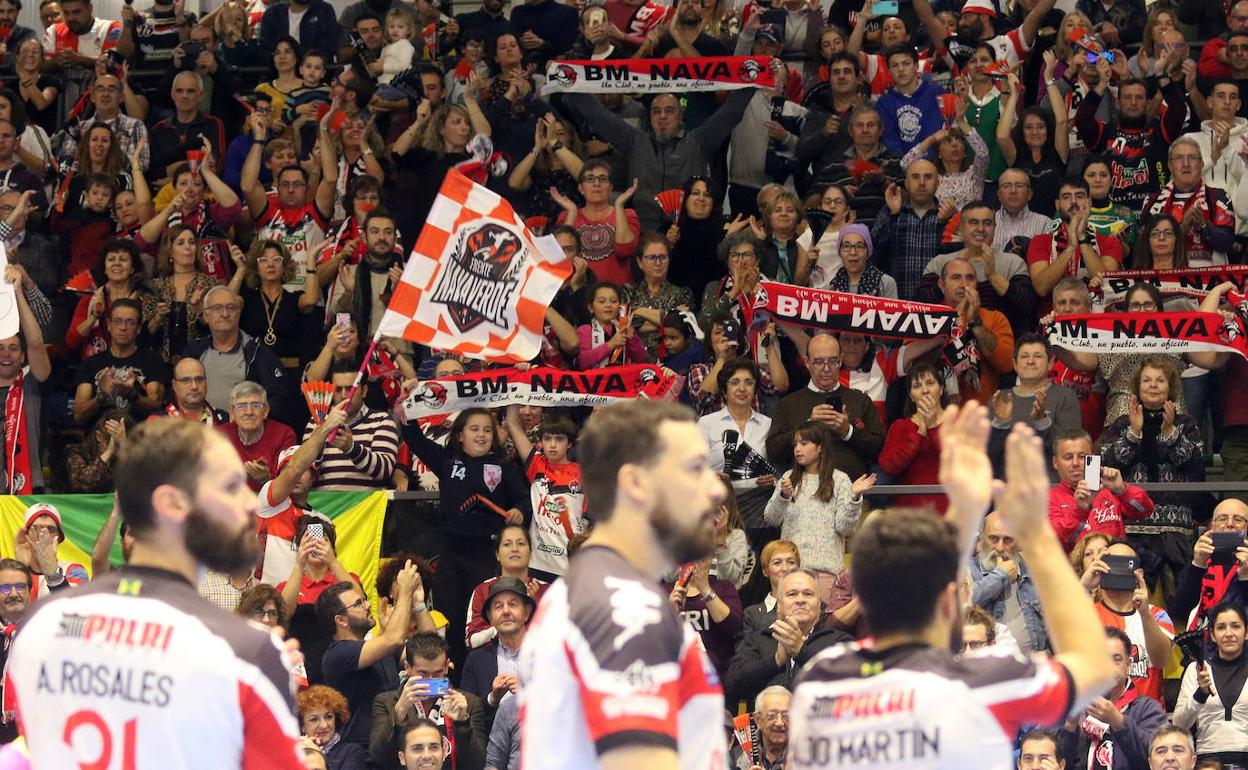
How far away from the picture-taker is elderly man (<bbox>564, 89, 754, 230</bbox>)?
16.8 m

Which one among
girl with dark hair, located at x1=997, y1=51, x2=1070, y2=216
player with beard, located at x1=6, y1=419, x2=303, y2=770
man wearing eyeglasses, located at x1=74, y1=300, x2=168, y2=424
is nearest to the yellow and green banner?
man wearing eyeglasses, located at x1=74, y1=300, x2=168, y2=424

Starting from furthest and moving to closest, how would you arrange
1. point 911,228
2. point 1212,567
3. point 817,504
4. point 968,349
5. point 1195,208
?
point 911,228 → point 1195,208 → point 968,349 → point 817,504 → point 1212,567

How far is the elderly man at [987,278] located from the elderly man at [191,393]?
5.31 metres

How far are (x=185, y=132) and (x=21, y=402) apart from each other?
14.5ft

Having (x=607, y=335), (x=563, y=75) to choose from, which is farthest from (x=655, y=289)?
(x=563, y=75)

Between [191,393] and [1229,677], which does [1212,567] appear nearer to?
[1229,677]

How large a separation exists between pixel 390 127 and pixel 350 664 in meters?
7.18

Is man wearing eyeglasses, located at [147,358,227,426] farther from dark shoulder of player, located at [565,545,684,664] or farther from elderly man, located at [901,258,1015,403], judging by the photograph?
dark shoulder of player, located at [565,545,684,664]

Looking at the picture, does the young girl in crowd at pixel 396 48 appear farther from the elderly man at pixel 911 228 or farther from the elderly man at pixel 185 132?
the elderly man at pixel 911 228

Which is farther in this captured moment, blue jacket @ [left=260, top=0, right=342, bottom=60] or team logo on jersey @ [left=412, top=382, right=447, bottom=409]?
blue jacket @ [left=260, top=0, right=342, bottom=60]

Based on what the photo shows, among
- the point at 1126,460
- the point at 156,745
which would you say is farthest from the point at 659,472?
the point at 1126,460

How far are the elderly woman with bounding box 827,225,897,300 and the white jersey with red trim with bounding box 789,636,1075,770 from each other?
988cm

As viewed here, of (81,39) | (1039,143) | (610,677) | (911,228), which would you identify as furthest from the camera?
(81,39)

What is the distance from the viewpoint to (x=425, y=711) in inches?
448
